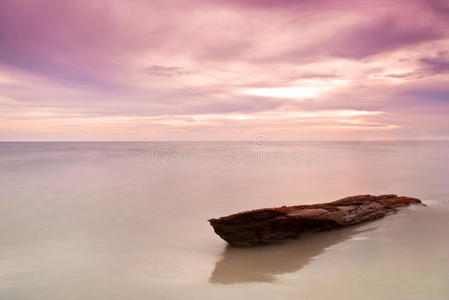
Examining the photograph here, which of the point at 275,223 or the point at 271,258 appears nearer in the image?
the point at 271,258

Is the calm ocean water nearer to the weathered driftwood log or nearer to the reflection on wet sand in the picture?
the reflection on wet sand

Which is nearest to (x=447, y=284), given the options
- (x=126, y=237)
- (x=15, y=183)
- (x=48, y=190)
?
(x=126, y=237)

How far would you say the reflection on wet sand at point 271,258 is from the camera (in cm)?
566

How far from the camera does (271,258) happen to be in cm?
630

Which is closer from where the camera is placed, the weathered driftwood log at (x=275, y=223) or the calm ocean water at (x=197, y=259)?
the calm ocean water at (x=197, y=259)

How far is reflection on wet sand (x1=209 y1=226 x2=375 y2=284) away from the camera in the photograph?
5.66 m

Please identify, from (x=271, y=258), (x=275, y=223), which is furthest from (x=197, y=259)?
(x=275, y=223)

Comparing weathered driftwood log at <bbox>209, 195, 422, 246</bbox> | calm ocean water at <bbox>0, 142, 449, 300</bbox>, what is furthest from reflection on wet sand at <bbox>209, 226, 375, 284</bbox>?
weathered driftwood log at <bbox>209, 195, 422, 246</bbox>

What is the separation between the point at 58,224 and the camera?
397 inches

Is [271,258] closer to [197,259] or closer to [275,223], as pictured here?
[275,223]

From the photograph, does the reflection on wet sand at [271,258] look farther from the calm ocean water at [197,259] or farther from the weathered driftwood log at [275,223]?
the weathered driftwood log at [275,223]

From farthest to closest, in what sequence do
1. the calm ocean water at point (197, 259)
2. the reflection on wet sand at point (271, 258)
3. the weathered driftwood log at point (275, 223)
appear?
the weathered driftwood log at point (275, 223), the reflection on wet sand at point (271, 258), the calm ocean water at point (197, 259)

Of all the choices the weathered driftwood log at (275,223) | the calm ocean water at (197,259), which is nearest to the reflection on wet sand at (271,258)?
the calm ocean water at (197,259)

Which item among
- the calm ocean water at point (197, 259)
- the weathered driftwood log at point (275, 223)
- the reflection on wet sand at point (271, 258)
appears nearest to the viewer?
the calm ocean water at point (197, 259)
